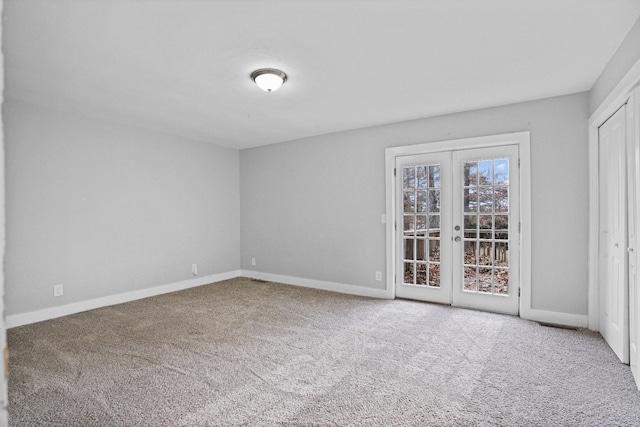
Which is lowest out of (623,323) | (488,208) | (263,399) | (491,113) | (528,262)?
(263,399)

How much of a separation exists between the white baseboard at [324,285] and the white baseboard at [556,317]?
1606mm

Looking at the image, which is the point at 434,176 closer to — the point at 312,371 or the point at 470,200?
the point at 470,200

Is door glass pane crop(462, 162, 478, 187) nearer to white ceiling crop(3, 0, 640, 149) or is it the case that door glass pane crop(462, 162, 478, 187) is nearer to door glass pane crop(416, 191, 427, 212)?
door glass pane crop(416, 191, 427, 212)

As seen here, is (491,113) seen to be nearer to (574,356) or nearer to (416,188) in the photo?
(416,188)

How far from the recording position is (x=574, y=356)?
9.76 ft

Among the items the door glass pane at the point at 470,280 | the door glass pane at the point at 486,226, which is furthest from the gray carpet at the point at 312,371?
the door glass pane at the point at 486,226

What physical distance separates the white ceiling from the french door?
72 centimetres

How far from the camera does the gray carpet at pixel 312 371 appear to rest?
2193 millimetres

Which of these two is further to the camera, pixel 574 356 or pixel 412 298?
pixel 412 298

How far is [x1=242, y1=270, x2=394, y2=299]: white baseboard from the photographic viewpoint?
4.97 metres

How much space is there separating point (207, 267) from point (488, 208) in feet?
13.9

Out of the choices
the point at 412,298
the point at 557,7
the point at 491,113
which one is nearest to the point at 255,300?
the point at 412,298

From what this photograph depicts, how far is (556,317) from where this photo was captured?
381 cm

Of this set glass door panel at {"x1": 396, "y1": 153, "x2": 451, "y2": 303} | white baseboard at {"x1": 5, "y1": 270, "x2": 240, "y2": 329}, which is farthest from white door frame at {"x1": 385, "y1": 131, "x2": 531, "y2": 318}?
white baseboard at {"x1": 5, "y1": 270, "x2": 240, "y2": 329}
